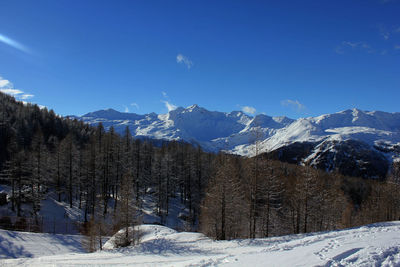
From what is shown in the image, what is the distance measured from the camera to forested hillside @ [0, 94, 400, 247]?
2897cm

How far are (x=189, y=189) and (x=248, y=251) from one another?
4411 cm

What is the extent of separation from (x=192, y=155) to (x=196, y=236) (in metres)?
38.9

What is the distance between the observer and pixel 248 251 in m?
18.2

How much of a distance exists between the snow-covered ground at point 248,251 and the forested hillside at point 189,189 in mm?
4167

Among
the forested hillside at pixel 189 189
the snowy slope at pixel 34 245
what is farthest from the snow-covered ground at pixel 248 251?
the forested hillside at pixel 189 189

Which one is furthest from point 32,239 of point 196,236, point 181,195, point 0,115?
point 0,115

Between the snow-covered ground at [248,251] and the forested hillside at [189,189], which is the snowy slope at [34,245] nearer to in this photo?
the snow-covered ground at [248,251]

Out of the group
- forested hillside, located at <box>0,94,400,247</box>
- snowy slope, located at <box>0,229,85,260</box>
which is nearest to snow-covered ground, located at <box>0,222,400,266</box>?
snowy slope, located at <box>0,229,85,260</box>

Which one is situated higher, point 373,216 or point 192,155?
point 192,155

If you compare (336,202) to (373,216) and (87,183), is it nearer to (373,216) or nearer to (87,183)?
(373,216)

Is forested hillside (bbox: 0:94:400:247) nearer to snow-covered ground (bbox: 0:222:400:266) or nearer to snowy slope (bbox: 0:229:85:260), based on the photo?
snow-covered ground (bbox: 0:222:400:266)

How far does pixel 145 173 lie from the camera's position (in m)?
69.1

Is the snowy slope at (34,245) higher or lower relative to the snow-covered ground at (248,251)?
lower

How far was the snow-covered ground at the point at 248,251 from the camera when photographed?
40.6ft
